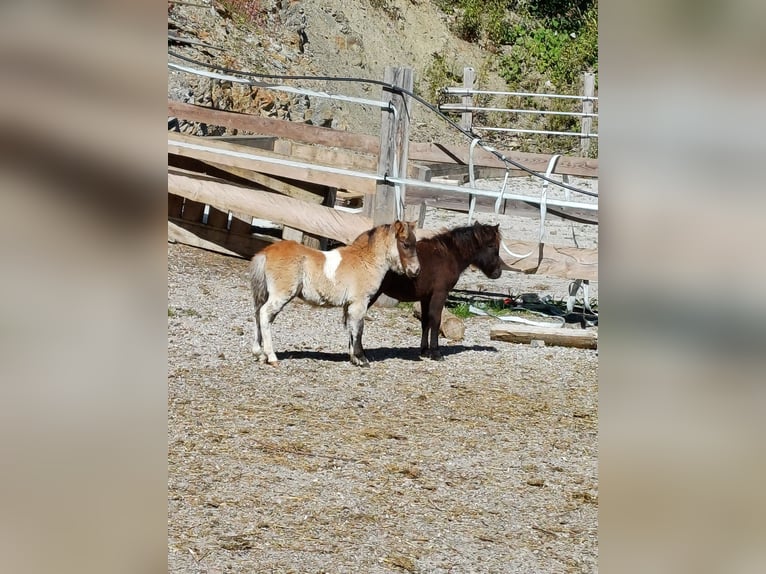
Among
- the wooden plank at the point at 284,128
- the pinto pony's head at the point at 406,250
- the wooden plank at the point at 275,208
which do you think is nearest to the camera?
the pinto pony's head at the point at 406,250

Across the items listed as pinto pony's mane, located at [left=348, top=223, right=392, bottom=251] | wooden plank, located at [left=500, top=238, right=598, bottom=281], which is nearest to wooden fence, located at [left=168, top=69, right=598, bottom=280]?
wooden plank, located at [left=500, top=238, right=598, bottom=281]

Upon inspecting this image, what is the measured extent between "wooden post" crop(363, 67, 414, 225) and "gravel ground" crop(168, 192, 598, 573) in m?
1.16

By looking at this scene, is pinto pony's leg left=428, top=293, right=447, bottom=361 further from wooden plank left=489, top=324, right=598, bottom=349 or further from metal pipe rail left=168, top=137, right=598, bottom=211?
metal pipe rail left=168, top=137, right=598, bottom=211

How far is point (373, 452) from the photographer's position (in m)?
4.78

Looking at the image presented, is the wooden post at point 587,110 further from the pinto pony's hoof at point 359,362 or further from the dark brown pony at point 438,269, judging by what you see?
the pinto pony's hoof at point 359,362

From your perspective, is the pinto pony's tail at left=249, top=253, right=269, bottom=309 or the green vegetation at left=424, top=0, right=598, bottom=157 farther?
the green vegetation at left=424, top=0, right=598, bottom=157

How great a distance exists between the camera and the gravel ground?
12.0ft

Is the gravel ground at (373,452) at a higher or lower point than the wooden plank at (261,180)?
lower

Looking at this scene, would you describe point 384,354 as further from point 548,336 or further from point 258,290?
point 548,336

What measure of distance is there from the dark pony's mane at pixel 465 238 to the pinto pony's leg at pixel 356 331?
Result: 3.36 ft

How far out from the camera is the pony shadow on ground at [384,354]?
673 centimetres

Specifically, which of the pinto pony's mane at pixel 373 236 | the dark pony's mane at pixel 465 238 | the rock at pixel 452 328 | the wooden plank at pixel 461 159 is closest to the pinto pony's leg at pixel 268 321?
the pinto pony's mane at pixel 373 236
